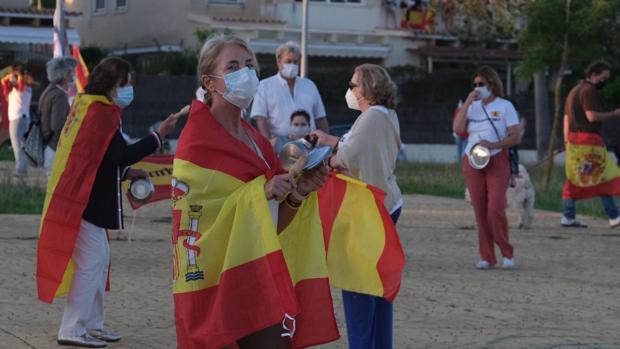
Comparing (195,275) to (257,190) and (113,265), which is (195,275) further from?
(113,265)

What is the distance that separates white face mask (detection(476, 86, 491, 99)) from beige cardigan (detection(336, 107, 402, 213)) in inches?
178

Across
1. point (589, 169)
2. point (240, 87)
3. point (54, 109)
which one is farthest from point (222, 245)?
point (589, 169)

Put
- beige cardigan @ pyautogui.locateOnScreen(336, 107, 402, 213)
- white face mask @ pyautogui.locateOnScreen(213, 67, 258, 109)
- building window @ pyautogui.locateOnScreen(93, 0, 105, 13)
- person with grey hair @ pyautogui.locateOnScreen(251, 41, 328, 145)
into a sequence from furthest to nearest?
building window @ pyautogui.locateOnScreen(93, 0, 105, 13), person with grey hair @ pyautogui.locateOnScreen(251, 41, 328, 145), beige cardigan @ pyautogui.locateOnScreen(336, 107, 402, 213), white face mask @ pyautogui.locateOnScreen(213, 67, 258, 109)

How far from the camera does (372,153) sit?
7.48 metres

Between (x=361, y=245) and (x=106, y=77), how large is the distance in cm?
→ 238

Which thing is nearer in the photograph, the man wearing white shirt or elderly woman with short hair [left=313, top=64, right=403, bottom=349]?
elderly woman with short hair [left=313, top=64, right=403, bottom=349]

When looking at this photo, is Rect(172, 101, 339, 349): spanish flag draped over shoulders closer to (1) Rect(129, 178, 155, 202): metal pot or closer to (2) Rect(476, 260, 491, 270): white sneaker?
(1) Rect(129, 178, 155, 202): metal pot

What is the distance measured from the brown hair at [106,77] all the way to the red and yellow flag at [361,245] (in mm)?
2063

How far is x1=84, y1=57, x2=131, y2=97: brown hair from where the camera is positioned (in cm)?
825

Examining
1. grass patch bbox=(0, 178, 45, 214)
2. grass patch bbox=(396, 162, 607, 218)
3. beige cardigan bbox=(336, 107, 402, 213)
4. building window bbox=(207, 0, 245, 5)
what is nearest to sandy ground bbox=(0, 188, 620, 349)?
grass patch bbox=(0, 178, 45, 214)

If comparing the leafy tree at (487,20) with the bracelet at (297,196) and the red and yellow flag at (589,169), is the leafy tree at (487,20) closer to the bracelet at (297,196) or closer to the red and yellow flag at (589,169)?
the red and yellow flag at (589,169)

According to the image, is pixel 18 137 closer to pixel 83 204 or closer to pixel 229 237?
pixel 83 204

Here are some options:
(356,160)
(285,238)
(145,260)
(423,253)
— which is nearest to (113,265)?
(145,260)

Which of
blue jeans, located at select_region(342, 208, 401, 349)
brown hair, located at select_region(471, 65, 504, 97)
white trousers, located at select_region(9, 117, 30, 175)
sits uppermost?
brown hair, located at select_region(471, 65, 504, 97)
